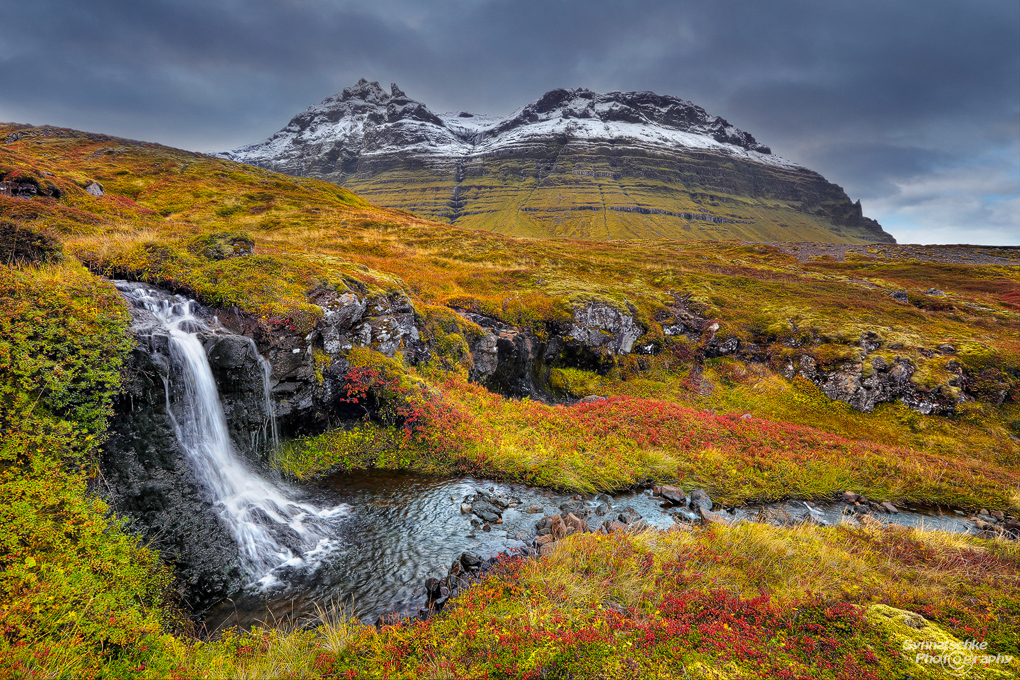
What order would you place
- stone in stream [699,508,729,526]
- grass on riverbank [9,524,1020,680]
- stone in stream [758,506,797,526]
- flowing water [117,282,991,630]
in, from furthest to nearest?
1. stone in stream [758,506,797,526]
2. stone in stream [699,508,729,526]
3. flowing water [117,282,991,630]
4. grass on riverbank [9,524,1020,680]

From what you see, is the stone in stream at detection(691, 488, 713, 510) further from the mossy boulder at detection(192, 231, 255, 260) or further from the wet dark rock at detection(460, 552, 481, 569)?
the mossy boulder at detection(192, 231, 255, 260)

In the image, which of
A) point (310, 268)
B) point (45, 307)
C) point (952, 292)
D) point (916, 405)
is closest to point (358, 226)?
point (310, 268)

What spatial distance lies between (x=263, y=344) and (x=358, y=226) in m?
38.8

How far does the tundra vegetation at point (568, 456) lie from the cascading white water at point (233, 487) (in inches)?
69.7

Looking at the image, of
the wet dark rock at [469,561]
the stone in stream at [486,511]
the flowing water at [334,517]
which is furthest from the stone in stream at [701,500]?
the wet dark rock at [469,561]

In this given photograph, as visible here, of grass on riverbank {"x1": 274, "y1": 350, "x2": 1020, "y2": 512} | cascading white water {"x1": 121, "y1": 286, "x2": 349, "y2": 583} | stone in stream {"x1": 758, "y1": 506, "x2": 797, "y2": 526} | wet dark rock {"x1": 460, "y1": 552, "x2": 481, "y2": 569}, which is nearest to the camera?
wet dark rock {"x1": 460, "y1": 552, "x2": 481, "y2": 569}

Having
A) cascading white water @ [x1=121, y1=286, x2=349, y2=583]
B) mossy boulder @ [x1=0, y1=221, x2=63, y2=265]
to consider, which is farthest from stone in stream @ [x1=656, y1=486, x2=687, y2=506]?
mossy boulder @ [x1=0, y1=221, x2=63, y2=265]

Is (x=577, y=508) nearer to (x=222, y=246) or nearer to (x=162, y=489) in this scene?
(x=162, y=489)

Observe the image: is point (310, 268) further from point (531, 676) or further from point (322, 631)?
point (531, 676)

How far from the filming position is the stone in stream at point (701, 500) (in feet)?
48.4

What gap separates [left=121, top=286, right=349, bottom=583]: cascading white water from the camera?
10.8m

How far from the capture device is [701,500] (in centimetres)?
1497

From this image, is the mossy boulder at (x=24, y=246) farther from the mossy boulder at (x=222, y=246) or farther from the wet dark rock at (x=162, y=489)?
the mossy boulder at (x=222, y=246)

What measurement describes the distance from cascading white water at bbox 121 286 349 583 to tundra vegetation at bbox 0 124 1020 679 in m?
1.77
